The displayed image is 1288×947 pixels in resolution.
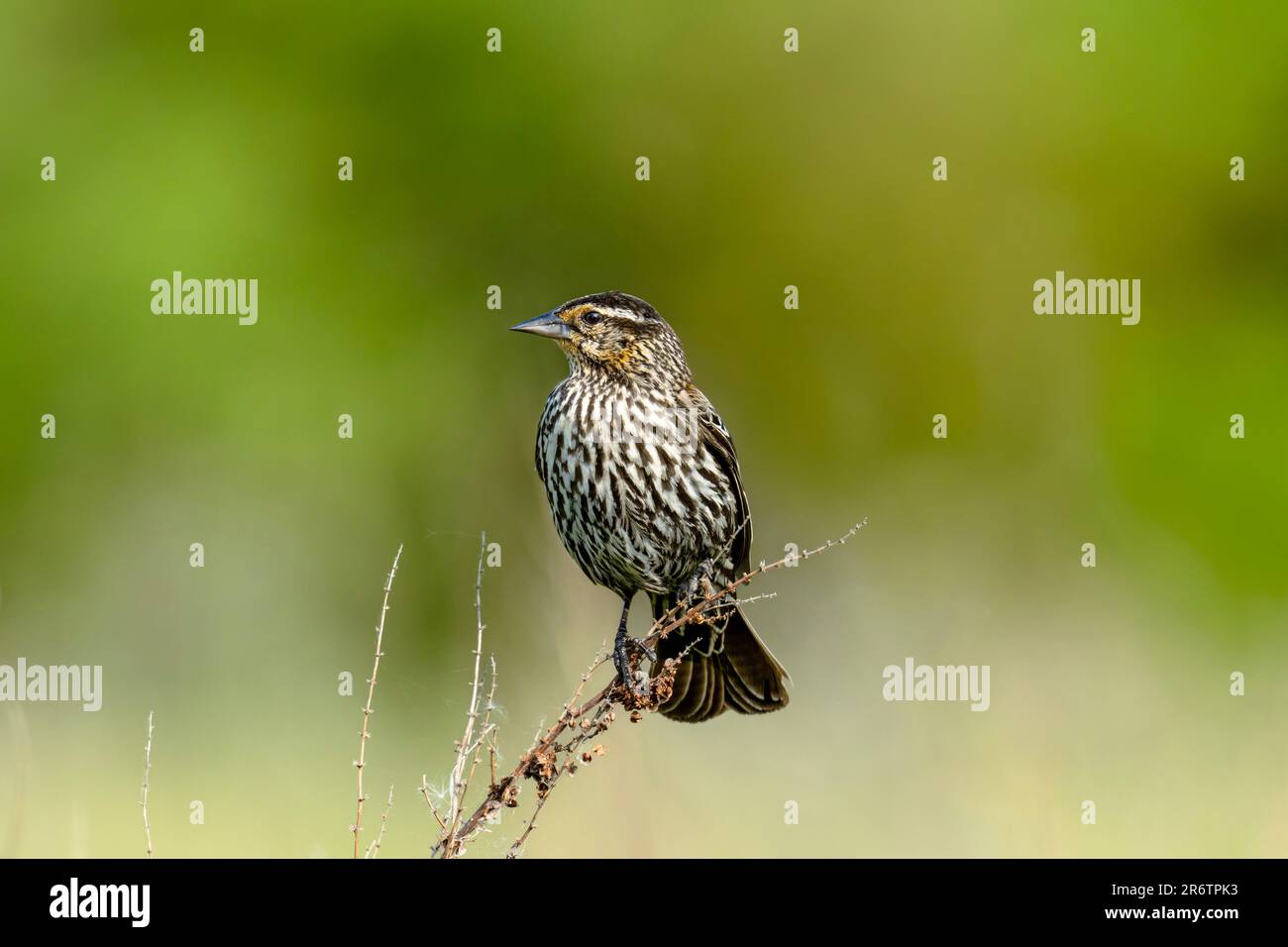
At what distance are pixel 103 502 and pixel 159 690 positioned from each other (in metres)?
1.89

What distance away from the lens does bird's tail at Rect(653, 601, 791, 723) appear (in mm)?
5102

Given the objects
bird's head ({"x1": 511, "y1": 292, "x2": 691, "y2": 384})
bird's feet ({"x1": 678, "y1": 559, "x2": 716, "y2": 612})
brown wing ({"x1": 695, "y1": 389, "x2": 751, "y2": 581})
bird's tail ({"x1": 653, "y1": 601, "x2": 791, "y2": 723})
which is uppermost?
bird's head ({"x1": 511, "y1": 292, "x2": 691, "y2": 384})

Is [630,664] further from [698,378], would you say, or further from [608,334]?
[698,378]

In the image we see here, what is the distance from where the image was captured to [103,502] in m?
9.23

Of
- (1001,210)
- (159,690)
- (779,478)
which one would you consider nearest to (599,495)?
(159,690)

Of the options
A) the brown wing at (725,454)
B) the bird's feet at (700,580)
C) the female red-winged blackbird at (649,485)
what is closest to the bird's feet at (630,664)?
the female red-winged blackbird at (649,485)

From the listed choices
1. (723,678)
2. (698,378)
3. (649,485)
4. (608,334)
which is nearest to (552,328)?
(608,334)

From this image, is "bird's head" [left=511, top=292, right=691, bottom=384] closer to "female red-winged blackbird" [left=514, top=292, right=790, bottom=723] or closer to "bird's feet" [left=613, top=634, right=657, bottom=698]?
"female red-winged blackbird" [left=514, top=292, right=790, bottom=723]

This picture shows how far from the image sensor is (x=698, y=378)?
10.3m

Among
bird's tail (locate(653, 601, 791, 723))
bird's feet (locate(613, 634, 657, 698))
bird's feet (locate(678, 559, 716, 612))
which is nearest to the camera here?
bird's feet (locate(613, 634, 657, 698))

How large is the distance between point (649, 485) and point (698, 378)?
17.2ft

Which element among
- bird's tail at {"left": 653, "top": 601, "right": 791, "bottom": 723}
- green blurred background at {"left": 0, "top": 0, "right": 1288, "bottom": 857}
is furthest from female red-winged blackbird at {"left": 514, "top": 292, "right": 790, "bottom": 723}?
green blurred background at {"left": 0, "top": 0, "right": 1288, "bottom": 857}

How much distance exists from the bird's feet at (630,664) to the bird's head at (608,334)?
836 mm

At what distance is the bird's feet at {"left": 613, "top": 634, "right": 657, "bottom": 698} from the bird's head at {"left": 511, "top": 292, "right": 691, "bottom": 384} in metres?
0.84
